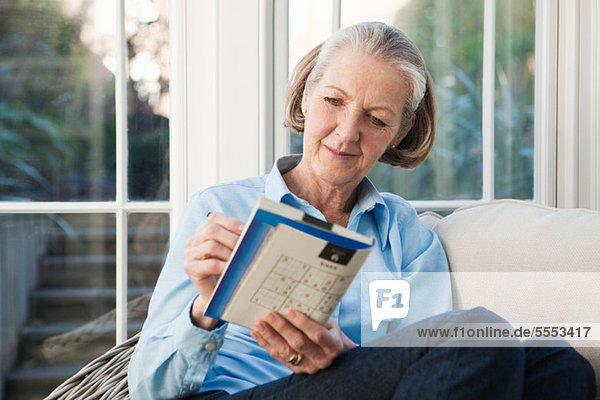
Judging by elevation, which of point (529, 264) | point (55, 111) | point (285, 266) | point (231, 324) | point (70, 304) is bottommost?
point (70, 304)

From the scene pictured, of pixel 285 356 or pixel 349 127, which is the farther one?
pixel 349 127

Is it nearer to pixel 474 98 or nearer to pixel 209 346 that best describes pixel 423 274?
pixel 209 346

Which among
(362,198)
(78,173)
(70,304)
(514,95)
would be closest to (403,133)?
(362,198)

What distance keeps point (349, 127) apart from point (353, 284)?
1.17 ft

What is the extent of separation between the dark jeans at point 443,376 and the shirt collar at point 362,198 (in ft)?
1.55

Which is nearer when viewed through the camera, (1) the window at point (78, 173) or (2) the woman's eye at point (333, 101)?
(2) the woman's eye at point (333, 101)

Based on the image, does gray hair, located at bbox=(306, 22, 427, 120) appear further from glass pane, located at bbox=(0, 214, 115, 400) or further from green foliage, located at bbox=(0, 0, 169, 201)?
glass pane, located at bbox=(0, 214, 115, 400)

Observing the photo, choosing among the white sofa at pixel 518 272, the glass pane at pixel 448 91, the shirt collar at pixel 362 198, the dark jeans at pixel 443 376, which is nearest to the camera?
the dark jeans at pixel 443 376

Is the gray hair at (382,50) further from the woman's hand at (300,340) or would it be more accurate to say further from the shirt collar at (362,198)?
the woman's hand at (300,340)

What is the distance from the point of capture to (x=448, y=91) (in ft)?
6.30

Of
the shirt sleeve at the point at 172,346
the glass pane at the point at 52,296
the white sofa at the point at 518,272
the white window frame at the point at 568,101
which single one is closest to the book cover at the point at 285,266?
the shirt sleeve at the point at 172,346

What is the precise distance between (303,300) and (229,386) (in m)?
0.37

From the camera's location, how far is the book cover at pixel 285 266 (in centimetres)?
79

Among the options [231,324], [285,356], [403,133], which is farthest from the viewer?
[403,133]
